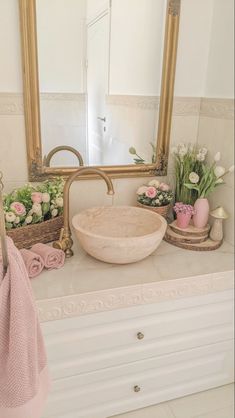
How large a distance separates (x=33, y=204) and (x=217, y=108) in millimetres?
922

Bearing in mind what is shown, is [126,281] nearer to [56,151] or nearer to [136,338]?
[136,338]

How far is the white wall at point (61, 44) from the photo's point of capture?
1314 mm

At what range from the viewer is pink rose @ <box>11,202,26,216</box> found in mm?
1279

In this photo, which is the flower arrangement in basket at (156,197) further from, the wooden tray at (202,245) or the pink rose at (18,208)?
the pink rose at (18,208)

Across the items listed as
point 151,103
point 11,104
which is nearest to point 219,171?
point 151,103

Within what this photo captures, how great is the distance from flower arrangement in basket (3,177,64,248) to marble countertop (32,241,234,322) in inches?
6.3

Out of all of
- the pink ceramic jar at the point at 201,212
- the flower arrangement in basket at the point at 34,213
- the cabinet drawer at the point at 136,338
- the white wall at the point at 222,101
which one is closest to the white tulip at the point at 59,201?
the flower arrangement in basket at the point at 34,213

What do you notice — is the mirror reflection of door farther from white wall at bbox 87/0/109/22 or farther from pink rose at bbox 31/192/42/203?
pink rose at bbox 31/192/42/203

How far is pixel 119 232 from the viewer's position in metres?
1.52

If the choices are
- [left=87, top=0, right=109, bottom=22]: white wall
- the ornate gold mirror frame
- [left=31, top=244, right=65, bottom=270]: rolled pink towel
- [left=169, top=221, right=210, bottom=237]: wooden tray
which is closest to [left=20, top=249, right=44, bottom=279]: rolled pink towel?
[left=31, top=244, right=65, bottom=270]: rolled pink towel

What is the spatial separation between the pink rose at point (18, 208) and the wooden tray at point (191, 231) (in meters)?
0.68

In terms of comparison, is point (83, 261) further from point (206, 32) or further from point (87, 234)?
point (206, 32)

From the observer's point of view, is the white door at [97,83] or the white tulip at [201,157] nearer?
the white door at [97,83]

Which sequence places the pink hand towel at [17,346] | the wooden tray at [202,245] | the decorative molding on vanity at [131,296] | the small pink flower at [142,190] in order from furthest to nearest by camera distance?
the small pink flower at [142,190]
the wooden tray at [202,245]
the decorative molding on vanity at [131,296]
the pink hand towel at [17,346]
